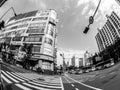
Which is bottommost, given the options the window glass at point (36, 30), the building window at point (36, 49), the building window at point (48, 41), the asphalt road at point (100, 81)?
the asphalt road at point (100, 81)

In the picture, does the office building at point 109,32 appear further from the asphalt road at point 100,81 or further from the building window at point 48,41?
the building window at point 48,41

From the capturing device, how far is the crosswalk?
86 centimetres

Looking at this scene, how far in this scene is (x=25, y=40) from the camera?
133 cm

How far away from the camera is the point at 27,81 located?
38.6 inches

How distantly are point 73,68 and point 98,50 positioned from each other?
45cm

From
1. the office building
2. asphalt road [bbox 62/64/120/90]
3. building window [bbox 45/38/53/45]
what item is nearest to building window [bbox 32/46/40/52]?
building window [bbox 45/38/53/45]

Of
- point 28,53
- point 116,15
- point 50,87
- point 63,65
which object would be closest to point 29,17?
point 28,53

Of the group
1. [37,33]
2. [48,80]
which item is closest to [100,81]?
[48,80]

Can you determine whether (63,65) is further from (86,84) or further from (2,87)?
(2,87)

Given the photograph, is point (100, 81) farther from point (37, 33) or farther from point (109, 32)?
point (37, 33)

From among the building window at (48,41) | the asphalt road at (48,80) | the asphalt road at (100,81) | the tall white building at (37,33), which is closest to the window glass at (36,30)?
the tall white building at (37,33)

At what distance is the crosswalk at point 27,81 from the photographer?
862mm

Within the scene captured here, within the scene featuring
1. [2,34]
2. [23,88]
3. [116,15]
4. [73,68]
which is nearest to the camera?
[23,88]

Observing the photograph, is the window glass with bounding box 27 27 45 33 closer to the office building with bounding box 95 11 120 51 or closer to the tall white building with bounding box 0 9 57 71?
the tall white building with bounding box 0 9 57 71
